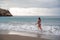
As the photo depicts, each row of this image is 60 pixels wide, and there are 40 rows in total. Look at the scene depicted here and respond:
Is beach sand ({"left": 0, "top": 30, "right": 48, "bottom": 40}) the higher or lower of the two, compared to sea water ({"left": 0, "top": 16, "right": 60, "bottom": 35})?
lower

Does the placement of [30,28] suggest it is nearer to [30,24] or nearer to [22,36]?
[30,24]

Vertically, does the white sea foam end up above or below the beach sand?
above

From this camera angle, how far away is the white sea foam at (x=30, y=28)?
5.73 ft

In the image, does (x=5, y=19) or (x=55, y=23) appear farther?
(x=5, y=19)

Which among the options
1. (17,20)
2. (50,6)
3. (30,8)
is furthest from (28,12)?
(50,6)

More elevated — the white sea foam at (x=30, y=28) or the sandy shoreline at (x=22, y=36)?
the white sea foam at (x=30, y=28)

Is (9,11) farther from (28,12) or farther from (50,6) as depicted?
(50,6)

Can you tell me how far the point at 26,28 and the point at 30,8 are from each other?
33 centimetres

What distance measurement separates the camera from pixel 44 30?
69.5 inches

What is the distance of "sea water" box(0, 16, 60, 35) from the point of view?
1.75 m

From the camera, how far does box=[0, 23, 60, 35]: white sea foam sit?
68.8 inches

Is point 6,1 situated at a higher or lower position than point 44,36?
higher

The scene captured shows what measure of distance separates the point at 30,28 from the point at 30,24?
0.06m

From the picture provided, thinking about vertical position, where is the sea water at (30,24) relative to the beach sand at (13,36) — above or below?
above
